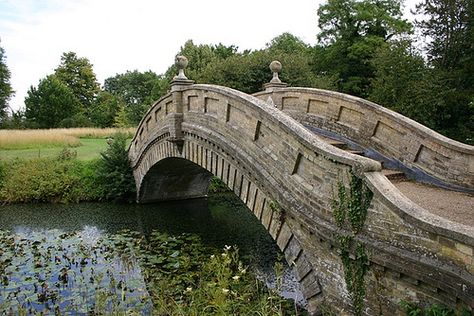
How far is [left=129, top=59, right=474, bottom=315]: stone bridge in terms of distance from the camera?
455cm

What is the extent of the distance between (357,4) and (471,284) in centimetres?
3115

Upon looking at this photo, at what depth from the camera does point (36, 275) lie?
28.6 feet

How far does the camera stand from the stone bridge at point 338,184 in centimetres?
455

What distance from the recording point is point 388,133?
9.38m

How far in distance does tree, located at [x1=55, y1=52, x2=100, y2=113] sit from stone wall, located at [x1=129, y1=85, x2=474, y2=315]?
1885 inches

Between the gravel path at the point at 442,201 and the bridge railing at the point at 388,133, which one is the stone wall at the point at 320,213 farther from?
the gravel path at the point at 442,201

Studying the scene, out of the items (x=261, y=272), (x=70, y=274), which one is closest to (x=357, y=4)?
(x=261, y=272)

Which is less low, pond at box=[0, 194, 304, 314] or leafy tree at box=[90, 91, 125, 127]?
pond at box=[0, 194, 304, 314]

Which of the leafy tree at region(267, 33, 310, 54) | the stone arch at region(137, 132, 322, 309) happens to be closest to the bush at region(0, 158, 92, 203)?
the stone arch at region(137, 132, 322, 309)

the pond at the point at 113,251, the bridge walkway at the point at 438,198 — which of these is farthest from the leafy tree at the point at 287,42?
the bridge walkway at the point at 438,198

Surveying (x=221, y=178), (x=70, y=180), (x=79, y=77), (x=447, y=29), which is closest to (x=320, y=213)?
(x=221, y=178)

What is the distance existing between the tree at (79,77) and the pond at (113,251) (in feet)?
136

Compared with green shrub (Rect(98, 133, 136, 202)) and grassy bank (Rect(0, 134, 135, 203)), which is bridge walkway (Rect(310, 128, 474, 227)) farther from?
grassy bank (Rect(0, 134, 135, 203))

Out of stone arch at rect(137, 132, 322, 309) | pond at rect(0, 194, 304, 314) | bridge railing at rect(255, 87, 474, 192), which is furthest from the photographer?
bridge railing at rect(255, 87, 474, 192)
